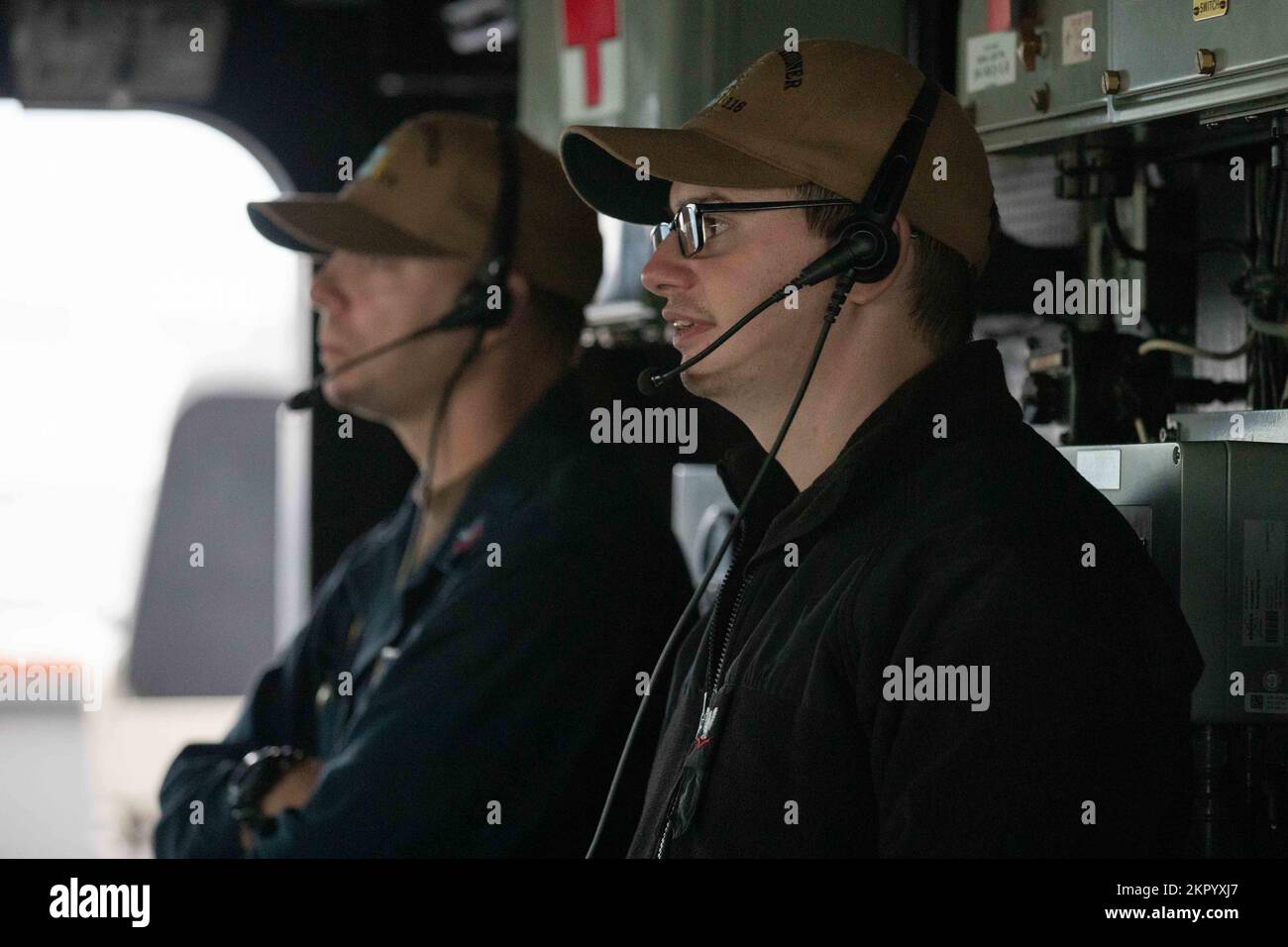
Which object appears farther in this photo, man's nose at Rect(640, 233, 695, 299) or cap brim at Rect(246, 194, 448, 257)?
cap brim at Rect(246, 194, 448, 257)

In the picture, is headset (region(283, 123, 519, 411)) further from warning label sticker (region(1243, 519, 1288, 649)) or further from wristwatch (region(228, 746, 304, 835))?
warning label sticker (region(1243, 519, 1288, 649))

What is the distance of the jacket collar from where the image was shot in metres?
1.25

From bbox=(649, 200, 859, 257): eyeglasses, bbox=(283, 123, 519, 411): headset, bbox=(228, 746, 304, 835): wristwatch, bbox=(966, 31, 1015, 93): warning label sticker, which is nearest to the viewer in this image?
bbox=(649, 200, 859, 257): eyeglasses

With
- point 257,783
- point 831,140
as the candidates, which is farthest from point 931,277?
point 257,783

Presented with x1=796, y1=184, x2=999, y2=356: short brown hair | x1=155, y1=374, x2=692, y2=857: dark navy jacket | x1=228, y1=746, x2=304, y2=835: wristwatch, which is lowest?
x1=228, y1=746, x2=304, y2=835: wristwatch

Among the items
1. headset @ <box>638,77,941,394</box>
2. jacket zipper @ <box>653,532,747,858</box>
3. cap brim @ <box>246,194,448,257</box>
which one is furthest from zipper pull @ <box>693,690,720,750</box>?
cap brim @ <box>246,194,448,257</box>

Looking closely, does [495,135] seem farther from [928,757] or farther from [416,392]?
[928,757]

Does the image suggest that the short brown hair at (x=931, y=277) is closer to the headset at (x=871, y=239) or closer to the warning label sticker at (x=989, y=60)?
the headset at (x=871, y=239)

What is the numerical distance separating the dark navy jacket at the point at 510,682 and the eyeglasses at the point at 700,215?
567mm

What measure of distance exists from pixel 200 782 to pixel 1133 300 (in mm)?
1363

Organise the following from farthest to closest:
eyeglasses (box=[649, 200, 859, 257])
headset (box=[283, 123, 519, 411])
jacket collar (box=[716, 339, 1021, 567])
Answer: headset (box=[283, 123, 519, 411])
eyeglasses (box=[649, 200, 859, 257])
jacket collar (box=[716, 339, 1021, 567])

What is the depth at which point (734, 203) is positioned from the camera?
1380 millimetres

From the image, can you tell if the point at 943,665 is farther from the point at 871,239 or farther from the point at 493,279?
the point at 493,279
